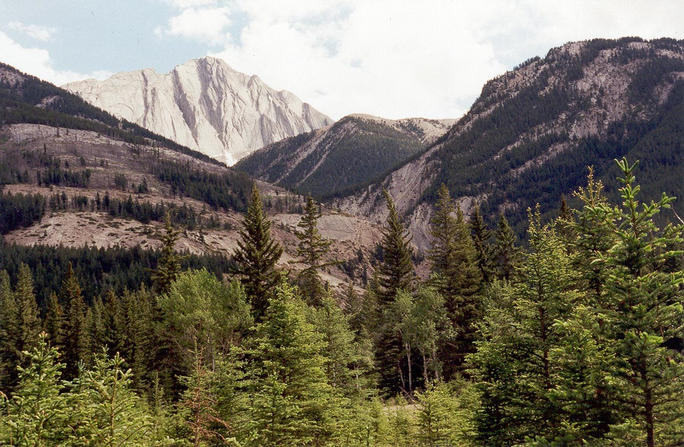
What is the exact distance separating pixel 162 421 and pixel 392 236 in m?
34.5

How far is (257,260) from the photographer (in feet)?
119

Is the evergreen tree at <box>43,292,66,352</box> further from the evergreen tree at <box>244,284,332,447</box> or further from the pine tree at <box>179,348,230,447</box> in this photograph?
the evergreen tree at <box>244,284,332,447</box>

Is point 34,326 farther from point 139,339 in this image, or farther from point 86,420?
point 86,420

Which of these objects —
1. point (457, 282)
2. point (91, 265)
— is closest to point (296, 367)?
point (457, 282)

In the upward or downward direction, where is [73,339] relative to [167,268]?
downward

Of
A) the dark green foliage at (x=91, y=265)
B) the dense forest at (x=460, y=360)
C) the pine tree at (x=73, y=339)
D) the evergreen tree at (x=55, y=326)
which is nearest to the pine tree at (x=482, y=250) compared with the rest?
the dense forest at (x=460, y=360)

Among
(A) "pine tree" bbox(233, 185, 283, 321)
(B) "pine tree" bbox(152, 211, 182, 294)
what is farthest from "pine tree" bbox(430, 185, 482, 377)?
(B) "pine tree" bbox(152, 211, 182, 294)

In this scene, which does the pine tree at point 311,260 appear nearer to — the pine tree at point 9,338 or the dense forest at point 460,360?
the dense forest at point 460,360

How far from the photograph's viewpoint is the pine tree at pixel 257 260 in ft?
117

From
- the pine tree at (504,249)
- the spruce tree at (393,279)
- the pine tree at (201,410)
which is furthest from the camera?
the pine tree at (504,249)

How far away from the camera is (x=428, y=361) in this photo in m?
47.6

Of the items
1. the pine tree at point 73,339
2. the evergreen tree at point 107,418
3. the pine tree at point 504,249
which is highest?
the pine tree at point 504,249

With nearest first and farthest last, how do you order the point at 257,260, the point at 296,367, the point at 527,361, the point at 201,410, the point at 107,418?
the point at 107,418
the point at 201,410
the point at 527,361
the point at 296,367
the point at 257,260

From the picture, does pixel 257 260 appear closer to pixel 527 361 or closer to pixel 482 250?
pixel 527 361
